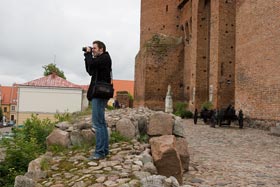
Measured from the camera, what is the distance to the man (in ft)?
15.9

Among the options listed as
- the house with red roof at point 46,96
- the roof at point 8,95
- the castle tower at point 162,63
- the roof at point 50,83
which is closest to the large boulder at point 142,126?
the castle tower at point 162,63

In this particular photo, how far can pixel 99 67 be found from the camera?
4848mm

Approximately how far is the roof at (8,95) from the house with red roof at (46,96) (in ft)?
146

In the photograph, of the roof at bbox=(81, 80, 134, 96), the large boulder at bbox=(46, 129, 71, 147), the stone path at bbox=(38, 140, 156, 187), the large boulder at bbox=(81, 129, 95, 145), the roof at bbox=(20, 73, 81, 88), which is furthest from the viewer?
the roof at bbox=(81, 80, 134, 96)

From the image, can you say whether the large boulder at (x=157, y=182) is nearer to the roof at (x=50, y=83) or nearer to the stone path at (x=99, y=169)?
the stone path at (x=99, y=169)

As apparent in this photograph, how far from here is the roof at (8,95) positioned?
256 ft

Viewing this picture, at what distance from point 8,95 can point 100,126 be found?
269ft

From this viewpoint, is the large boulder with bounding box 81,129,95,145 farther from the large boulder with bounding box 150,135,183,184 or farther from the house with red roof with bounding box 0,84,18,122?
the house with red roof with bounding box 0,84,18,122

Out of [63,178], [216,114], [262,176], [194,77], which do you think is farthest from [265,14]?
[63,178]

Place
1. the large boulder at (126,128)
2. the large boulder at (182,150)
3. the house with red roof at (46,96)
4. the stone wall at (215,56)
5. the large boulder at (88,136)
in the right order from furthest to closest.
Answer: the house with red roof at (46,96) → the stone wall at (215,56) → the large boulder at (182,150) → the large boulder at (126,128) → the large boulder at (88,136)

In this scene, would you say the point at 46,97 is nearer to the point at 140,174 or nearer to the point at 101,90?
the point at 101,90

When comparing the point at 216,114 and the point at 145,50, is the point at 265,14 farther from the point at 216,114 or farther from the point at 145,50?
the point at 145,50

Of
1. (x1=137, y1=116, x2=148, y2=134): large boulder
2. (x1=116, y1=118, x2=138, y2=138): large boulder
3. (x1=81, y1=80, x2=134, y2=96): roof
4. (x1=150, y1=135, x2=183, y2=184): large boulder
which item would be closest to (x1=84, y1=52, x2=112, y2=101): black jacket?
(x1=116, y1=118, x2=138, y2=138): large boulder

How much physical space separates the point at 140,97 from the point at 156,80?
2941 mm
